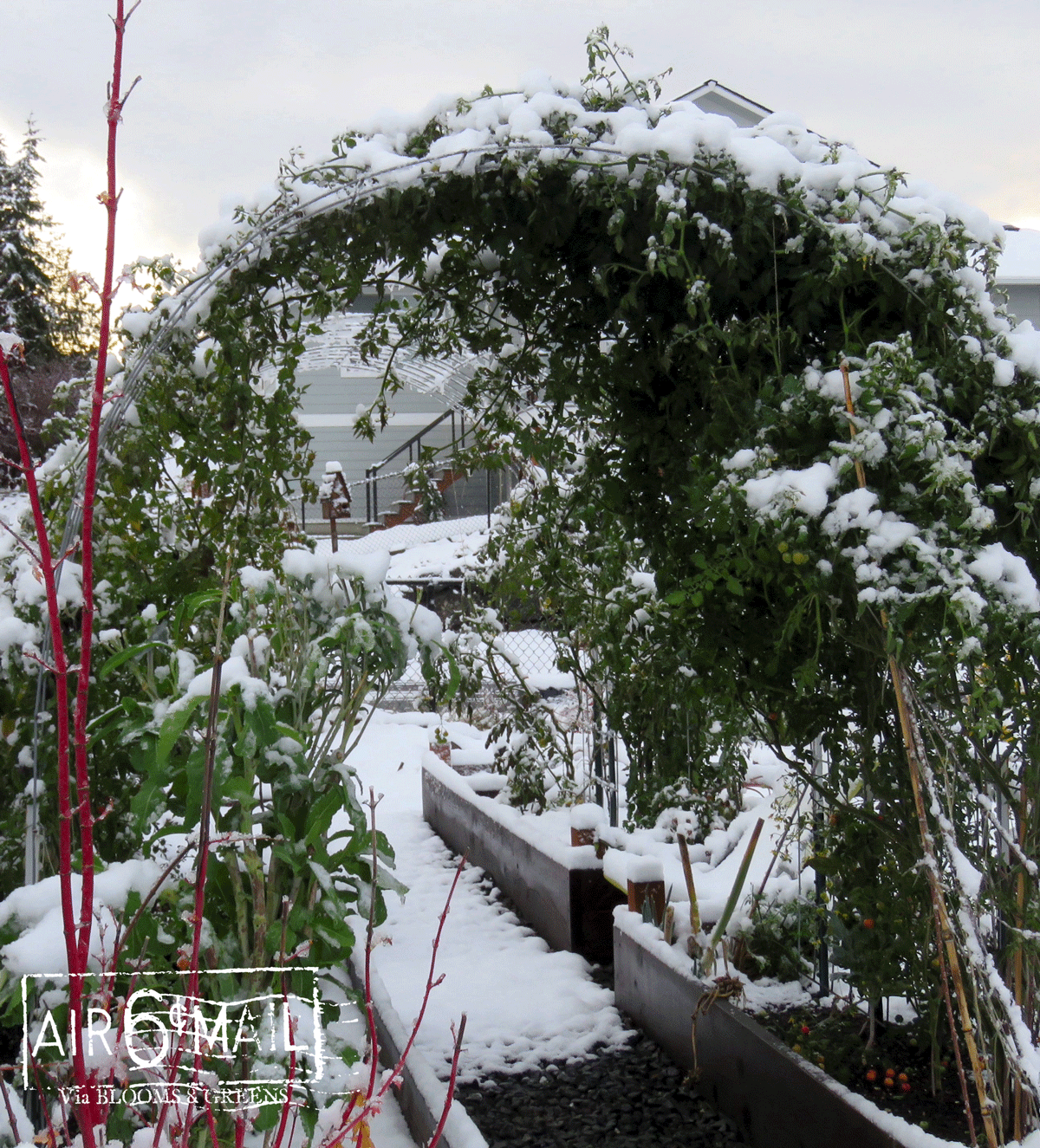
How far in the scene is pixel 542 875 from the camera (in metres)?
4.54

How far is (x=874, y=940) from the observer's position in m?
2.65

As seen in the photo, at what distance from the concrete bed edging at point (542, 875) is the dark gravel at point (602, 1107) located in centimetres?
77

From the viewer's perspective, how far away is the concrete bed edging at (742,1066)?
2.32 m

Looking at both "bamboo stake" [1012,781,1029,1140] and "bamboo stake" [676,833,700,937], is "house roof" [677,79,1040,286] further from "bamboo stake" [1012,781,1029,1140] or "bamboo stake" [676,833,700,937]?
"bamboo stake" [1012,781,1029,1140]

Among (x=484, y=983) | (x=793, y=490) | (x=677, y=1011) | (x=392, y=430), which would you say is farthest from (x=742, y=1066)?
(x=392, y=430)

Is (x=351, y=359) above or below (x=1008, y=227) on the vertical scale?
below

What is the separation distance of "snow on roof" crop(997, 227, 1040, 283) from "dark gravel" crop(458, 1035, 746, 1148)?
12.4 metres

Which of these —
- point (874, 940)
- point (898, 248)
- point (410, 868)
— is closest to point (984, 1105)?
point (874, 940)

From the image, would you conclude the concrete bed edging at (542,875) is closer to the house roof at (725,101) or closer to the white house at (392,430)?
the white house at (392,430)

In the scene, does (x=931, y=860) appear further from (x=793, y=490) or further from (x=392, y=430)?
(x=392, y=430)

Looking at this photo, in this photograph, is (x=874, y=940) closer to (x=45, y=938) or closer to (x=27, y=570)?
(x=45, y=938)

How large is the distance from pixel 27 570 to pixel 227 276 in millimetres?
979

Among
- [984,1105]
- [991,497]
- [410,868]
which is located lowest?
[410,868]

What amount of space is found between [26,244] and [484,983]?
23263 mm
